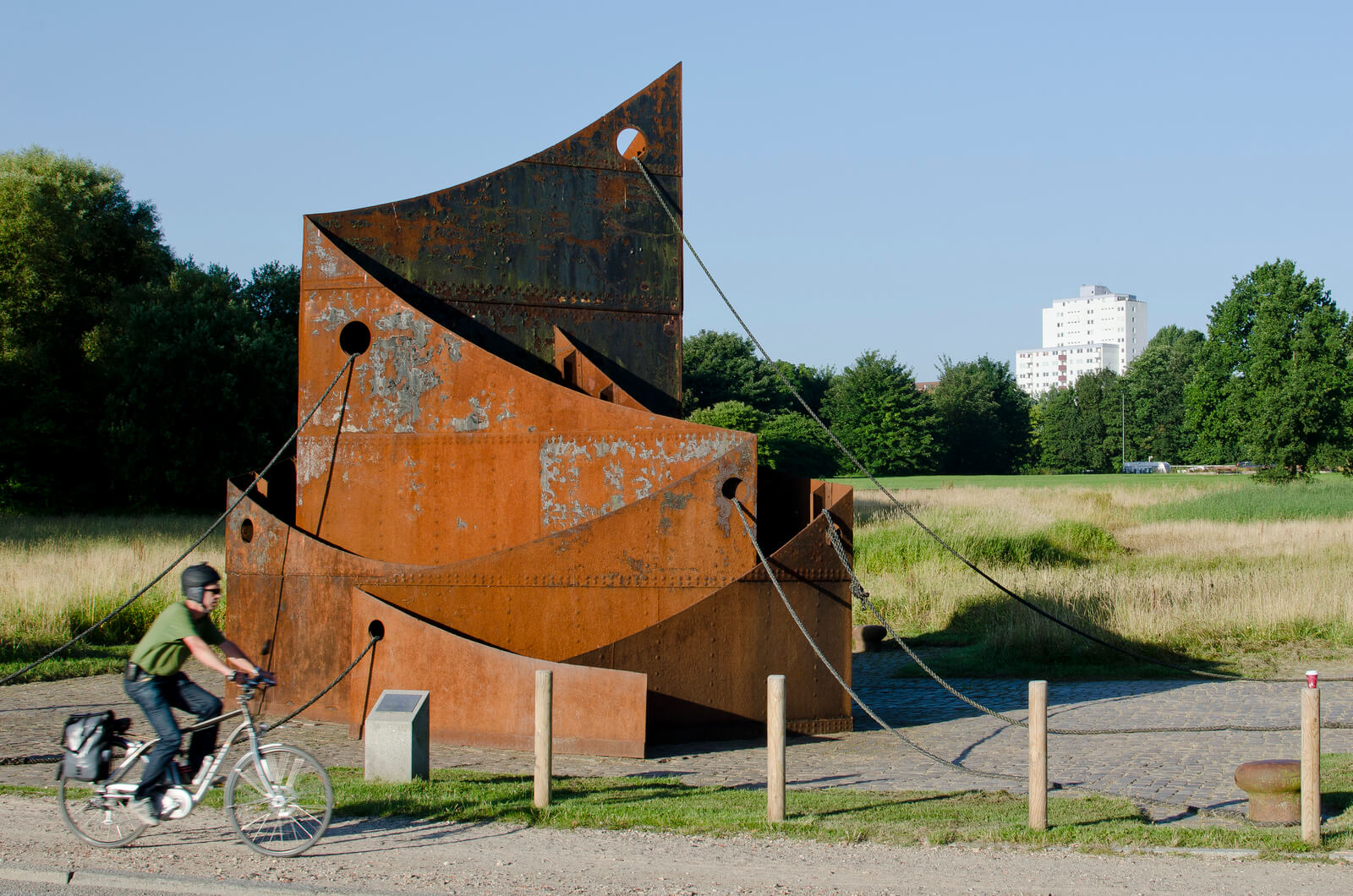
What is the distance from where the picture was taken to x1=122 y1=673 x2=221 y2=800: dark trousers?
6.61m

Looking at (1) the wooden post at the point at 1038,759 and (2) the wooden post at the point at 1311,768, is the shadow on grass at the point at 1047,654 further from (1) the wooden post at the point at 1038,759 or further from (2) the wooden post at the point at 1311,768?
(1) the wooden post at the point at 1038,759

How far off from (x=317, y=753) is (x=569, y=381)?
417 centimetres

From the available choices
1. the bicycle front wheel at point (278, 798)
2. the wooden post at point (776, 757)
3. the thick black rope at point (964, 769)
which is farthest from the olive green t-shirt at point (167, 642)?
the thick black rope at point (964, 769)

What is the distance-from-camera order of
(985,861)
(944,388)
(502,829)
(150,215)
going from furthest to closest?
(944,388) → (150,215) → (502,829) → (985,861)

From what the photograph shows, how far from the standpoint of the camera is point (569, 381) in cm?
1191

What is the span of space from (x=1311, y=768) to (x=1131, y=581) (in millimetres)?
14394

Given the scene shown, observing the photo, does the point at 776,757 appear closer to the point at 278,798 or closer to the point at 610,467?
the point at 278,798

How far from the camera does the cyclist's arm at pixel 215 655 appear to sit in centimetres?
649

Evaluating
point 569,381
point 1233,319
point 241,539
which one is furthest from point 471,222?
point 1233,319

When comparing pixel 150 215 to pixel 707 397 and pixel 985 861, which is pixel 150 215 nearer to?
pixel 707 397

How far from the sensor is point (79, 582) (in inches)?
715

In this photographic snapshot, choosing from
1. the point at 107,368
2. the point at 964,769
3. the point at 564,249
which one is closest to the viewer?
the point at 964,769

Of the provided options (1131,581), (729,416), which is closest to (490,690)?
(1131,581)

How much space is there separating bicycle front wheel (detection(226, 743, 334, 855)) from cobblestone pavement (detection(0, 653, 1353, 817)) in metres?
2.46
